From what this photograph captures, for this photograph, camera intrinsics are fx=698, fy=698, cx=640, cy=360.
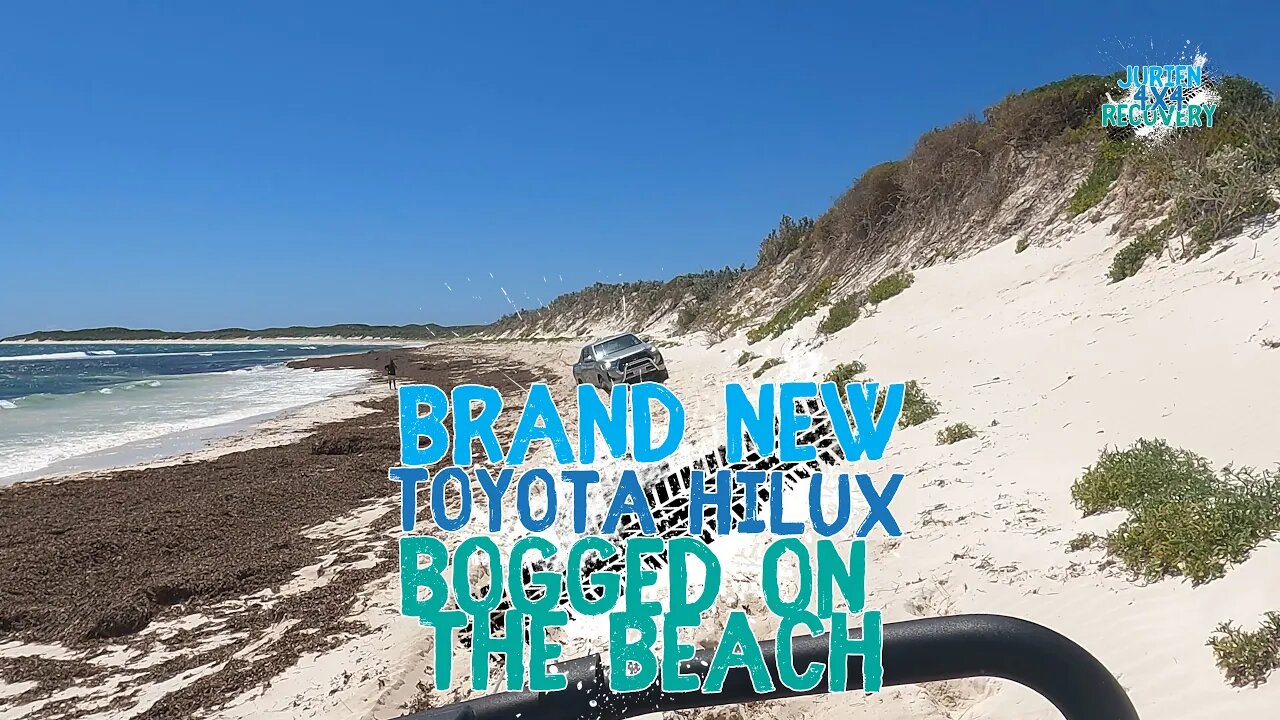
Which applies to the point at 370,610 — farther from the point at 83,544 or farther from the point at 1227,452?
the point at 1227,452

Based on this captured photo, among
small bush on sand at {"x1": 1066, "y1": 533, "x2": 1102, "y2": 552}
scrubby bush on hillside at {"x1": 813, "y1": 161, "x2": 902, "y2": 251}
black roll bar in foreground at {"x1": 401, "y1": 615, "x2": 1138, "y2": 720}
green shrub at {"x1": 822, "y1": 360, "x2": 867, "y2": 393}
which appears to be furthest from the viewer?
scrubby bush on hillside at {"x1": 813, "y1": 161, "x2": 902, "y2": 251}

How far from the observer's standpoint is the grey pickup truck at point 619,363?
17.2 metres

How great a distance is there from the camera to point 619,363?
57.3ft

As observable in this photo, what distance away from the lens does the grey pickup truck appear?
17234mm

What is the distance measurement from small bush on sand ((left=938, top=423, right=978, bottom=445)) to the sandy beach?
4.3 inches

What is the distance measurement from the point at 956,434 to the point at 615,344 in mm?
12350

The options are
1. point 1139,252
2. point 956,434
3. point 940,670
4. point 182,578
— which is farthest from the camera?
point 1139,252

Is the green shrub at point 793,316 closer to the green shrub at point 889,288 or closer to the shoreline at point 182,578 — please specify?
the green shrub at point 889,288

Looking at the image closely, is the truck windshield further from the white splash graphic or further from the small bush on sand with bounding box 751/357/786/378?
the white splash graphic

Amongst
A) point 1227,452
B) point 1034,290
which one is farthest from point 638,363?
point 1227,452

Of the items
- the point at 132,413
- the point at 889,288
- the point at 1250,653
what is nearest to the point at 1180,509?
the point at 1250,653

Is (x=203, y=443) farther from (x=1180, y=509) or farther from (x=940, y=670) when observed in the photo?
(x=940, y=670)

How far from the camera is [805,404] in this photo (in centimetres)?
157

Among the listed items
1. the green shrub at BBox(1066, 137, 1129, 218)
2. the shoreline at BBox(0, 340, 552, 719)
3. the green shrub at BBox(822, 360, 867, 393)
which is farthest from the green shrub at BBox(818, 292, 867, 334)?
the shoreline at BBox(0, 340, 552, 719)
